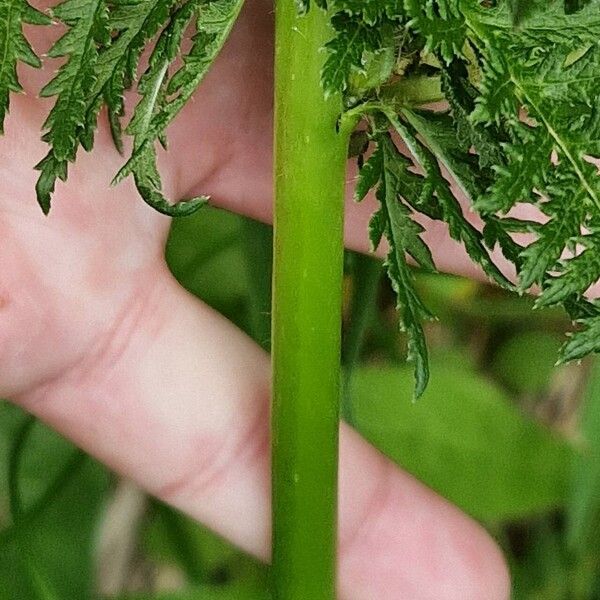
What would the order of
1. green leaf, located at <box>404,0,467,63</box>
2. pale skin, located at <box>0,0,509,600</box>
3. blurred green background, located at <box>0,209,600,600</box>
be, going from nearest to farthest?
1. green leaf, located at <box>404,0,467,63</box>
2. pale skin, located at <box>0,0,509,600</box>
3. blurred green background, located at <box>0,209,600,600</box>

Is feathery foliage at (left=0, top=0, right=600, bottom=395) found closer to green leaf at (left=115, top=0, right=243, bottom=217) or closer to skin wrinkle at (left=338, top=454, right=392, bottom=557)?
green leaf at (left=115, top=0, right=243, bottom=217)

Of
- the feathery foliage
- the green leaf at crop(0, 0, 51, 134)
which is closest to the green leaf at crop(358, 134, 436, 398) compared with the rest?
the feathery foliage

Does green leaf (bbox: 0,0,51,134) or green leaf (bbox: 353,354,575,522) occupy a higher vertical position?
green leaf (bbox: 0,0,51,134)

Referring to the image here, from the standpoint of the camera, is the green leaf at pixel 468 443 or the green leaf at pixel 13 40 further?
the green leaf at pixel 468 443

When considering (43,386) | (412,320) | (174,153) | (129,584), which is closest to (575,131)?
(412,320)

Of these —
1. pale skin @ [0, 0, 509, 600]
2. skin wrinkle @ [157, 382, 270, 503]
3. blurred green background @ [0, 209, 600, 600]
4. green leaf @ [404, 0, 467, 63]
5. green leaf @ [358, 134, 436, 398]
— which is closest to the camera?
green leaf @ [404, 0, 467, 63]

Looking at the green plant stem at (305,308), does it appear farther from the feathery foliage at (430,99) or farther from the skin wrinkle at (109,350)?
the skin wrinkle at (109,350)

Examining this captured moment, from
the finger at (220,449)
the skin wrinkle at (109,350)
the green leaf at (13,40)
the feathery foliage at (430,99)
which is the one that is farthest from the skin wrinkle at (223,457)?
the green leaf at (13,40)

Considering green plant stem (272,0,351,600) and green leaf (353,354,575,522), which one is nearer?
green plant stem (272,0,351,600)

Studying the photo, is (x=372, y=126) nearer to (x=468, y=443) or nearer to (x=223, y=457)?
(x=223, y=457)
